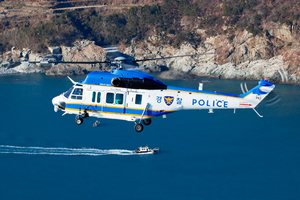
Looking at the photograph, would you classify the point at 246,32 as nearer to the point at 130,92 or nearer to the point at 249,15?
the point at 249,15

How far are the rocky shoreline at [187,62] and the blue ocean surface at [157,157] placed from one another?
18.5 meters

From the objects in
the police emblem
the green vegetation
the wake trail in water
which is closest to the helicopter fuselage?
the police emblem

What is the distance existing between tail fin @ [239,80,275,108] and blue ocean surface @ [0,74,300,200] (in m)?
10.3

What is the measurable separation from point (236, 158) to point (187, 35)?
183 ft

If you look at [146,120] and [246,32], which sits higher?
[246,32]

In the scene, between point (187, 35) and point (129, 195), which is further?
point (187, 35)

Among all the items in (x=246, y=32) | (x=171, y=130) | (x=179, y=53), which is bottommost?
(x=171, y=130)

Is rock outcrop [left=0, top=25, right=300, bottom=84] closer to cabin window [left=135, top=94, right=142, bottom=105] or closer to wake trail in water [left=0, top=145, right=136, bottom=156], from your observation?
wake trail in water [left=0, top=145, right=136, bottom=156]

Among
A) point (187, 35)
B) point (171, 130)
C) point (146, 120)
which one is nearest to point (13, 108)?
point (171, 130)

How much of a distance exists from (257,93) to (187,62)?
66.6m

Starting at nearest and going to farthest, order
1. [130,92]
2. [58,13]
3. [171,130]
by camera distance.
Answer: [130,92]
[171,130]
[58,13]

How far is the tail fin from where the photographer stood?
1745 cm

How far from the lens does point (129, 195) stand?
1298 inches

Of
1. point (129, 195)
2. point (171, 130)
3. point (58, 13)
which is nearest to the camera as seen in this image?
point (129, 195)
